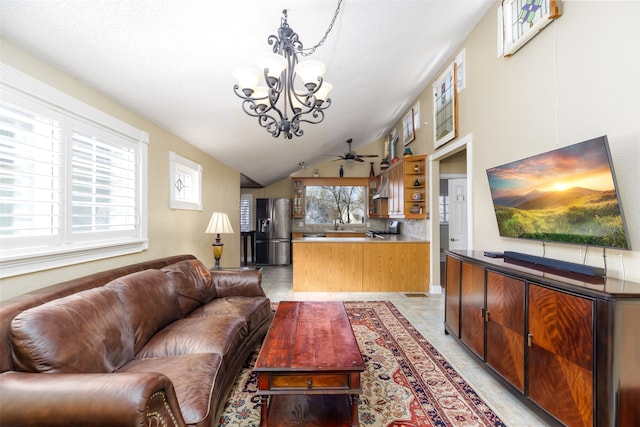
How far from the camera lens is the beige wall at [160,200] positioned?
1.55 m

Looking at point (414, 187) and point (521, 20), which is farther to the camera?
point (414, 187)

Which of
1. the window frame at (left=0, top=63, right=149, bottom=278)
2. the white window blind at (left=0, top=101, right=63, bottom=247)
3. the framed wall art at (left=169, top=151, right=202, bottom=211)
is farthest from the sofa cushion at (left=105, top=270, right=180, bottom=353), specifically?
the framed wall art at (left=169, top=151, right=202, bottom=211)

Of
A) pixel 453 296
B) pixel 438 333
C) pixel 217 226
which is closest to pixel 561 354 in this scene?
pixel 453 296

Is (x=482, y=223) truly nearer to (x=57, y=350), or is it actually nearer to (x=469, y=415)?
(x=469, y=415)

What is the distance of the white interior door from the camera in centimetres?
498

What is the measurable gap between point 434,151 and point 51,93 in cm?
418

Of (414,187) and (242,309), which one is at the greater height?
(414,187)

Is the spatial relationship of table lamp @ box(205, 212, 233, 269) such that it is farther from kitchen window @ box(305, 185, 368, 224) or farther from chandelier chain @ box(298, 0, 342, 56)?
kitchen window @ box(305, 185, 368, 224)

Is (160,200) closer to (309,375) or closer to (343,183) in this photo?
(309,375)

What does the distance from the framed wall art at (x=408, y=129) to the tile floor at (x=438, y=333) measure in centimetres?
282

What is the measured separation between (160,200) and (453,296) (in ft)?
10.2

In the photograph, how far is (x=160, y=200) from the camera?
9.27 feet

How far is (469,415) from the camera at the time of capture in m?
1.67

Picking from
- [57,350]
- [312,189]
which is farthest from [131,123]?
[312,189]
